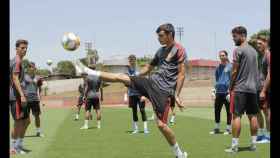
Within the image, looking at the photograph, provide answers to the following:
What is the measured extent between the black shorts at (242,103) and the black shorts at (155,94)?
5.65 feet

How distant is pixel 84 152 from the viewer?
1016cm

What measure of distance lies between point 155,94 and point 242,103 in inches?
78.9

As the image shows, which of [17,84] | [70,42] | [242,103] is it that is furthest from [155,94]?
[70,42]

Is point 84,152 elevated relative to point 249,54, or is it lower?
lower

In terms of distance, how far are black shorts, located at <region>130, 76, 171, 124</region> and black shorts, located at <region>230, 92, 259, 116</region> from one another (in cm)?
172

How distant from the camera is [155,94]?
838 cm

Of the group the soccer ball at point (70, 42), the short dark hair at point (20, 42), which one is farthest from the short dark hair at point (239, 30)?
the soccer ball at point (70, 42)

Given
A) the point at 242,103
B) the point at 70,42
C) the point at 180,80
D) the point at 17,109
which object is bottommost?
the point at 17,109

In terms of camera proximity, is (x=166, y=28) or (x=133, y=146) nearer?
(x=166, y=28)

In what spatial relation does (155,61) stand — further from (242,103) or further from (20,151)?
(20,151)
